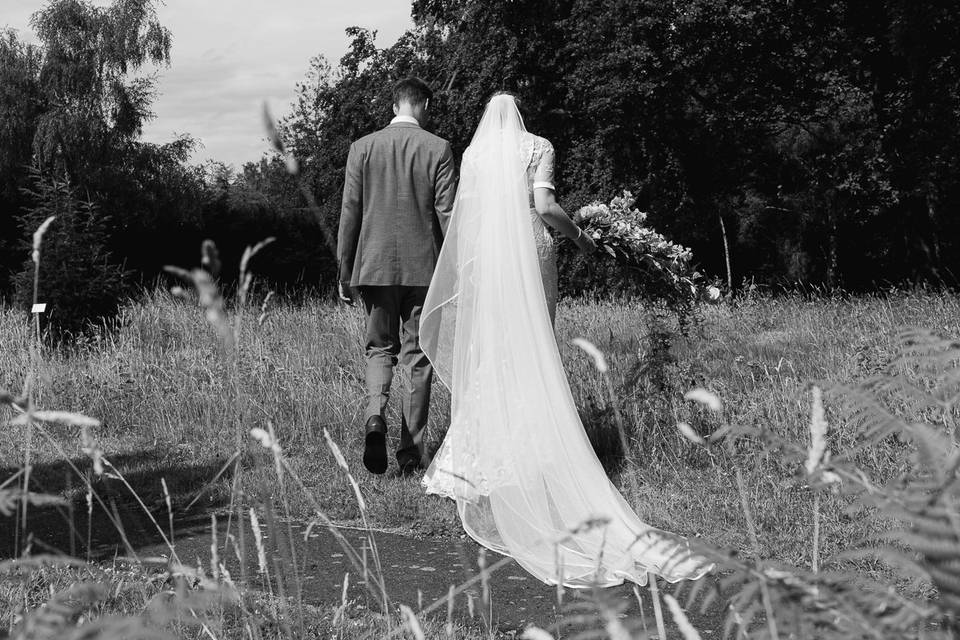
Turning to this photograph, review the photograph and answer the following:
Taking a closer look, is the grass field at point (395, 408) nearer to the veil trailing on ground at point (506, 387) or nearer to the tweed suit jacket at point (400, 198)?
the veil trailing on ground at point (506, 387)

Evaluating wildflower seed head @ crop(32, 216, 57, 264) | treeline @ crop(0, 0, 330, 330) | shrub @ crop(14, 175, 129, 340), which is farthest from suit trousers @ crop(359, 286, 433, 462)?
treeline @ crop(0, 0, 330, 330)

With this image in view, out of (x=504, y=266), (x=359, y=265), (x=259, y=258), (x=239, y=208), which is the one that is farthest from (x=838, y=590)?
(x=239, y=208)

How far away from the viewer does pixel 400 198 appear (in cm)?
588

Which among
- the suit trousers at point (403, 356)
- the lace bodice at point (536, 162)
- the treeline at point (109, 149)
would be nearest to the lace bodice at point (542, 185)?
the lace bodice at point (536, 162)

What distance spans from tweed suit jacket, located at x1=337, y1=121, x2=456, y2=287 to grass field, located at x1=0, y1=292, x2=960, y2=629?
878 mm

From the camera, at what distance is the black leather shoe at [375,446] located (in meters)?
5.38

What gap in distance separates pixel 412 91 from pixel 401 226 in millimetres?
783

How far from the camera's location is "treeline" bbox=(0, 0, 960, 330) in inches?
859

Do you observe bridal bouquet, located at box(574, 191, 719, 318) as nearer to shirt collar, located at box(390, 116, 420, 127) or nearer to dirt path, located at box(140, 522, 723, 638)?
shirt collar, located at box(390, 116, 420, 127)

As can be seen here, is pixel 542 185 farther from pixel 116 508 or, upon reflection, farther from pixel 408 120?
pixel 116 508

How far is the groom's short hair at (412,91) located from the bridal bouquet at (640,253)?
114 centimetres

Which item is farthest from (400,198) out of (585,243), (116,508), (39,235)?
(39,235)

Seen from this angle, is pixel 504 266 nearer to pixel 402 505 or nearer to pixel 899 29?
pixel 402 505

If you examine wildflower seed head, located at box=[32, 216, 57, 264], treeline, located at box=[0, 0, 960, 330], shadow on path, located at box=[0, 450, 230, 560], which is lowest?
shadow on path, located at box=[0, 450, 230, 560]
